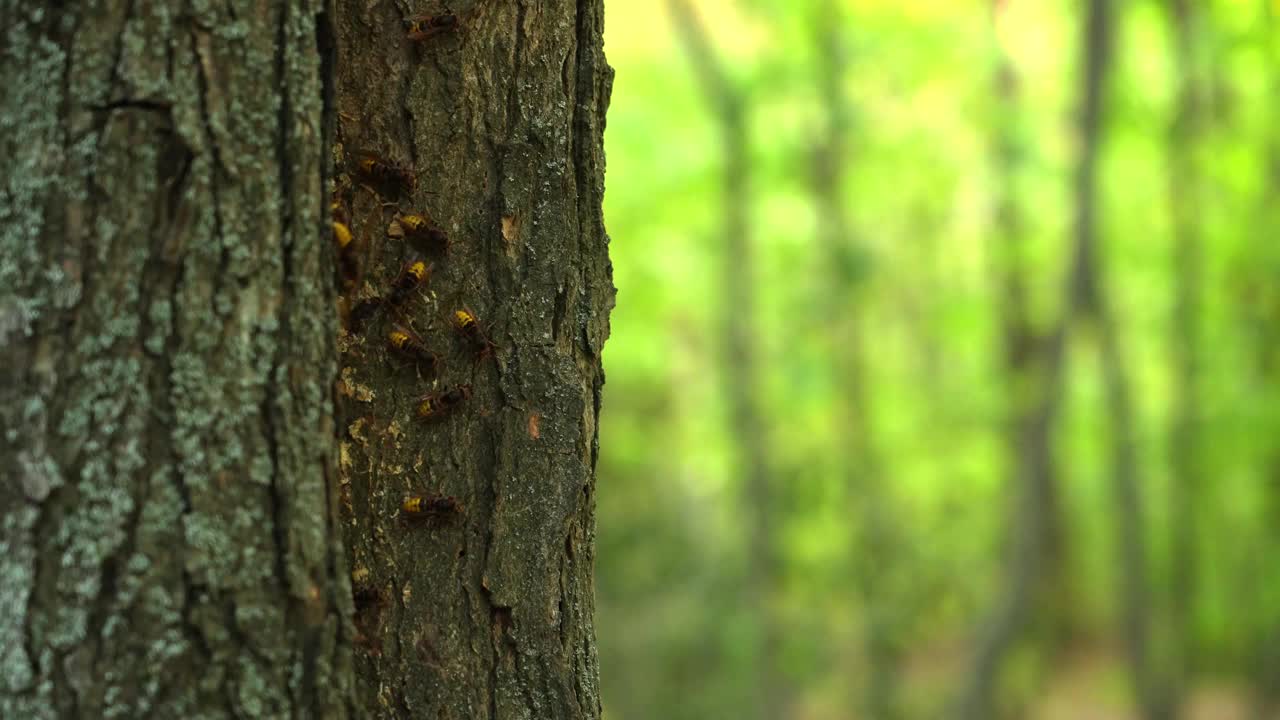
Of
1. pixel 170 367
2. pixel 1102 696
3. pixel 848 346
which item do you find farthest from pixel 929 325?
pixel 170 367

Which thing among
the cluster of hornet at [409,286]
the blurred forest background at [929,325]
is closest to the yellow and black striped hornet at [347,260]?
the cluster of hornet at [409,286]

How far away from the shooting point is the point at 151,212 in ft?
5.91

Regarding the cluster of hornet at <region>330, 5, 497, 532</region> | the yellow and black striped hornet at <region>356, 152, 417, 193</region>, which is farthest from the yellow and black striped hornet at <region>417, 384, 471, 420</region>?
the yellow and black striped hornet at <region>356, 152, 417, 193</region>

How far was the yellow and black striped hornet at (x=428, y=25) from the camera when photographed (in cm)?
220

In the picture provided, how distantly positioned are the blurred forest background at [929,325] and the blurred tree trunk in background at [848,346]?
65 mm

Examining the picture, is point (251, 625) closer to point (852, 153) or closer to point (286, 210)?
point (286, 210)

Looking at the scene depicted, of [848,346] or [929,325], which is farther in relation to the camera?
[929,325]

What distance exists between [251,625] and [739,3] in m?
12.9

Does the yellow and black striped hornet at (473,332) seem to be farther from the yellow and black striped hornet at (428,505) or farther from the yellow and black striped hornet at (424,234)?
the yellow and black striped hornet at (428,505)

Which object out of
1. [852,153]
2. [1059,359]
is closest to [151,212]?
[1059,359]

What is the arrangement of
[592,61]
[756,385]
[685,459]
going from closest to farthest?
[592,61] < [756,385] < [685,459]

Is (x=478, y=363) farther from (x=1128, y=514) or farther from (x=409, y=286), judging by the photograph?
(x=1128, y=514)

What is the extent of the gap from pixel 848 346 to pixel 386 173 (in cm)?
1431

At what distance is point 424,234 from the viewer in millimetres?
2215
